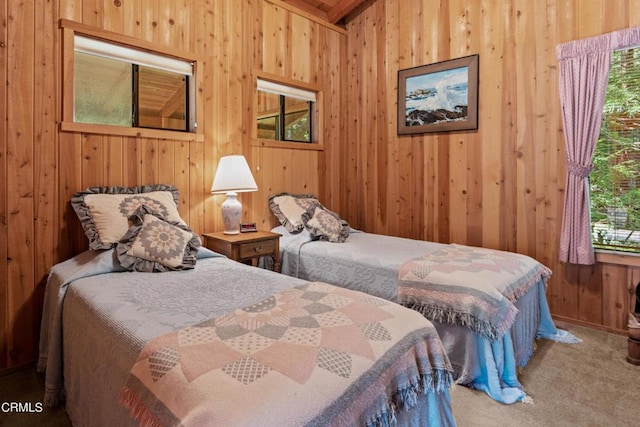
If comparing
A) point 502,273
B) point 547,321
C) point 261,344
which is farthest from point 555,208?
point 261,344

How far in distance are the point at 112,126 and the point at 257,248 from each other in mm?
1320

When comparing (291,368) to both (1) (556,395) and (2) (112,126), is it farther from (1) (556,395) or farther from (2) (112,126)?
(2) (112,126)

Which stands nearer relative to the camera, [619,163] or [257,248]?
[619,163]

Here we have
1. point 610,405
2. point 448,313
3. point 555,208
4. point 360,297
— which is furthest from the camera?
point 555,208

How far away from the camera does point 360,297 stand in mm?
1618

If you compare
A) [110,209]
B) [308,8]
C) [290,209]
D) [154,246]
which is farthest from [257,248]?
[308,8]

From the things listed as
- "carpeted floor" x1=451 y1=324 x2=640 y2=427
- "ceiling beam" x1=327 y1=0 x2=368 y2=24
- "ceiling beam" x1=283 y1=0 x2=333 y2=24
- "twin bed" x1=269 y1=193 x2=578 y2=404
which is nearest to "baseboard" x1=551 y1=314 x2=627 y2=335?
"carpeted floor" x1=451 y1=324 x2=640 y2=427

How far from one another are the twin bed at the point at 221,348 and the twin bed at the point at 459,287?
668mm

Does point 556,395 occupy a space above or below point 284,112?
below

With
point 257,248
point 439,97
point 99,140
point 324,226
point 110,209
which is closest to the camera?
point 110,209

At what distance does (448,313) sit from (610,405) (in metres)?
0.88

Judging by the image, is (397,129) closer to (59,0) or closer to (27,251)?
(59,0)

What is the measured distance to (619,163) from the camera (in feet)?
9.05

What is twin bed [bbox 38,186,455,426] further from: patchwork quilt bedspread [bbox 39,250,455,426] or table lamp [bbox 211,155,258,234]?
table lamp [bbox 211,155,258,234]
